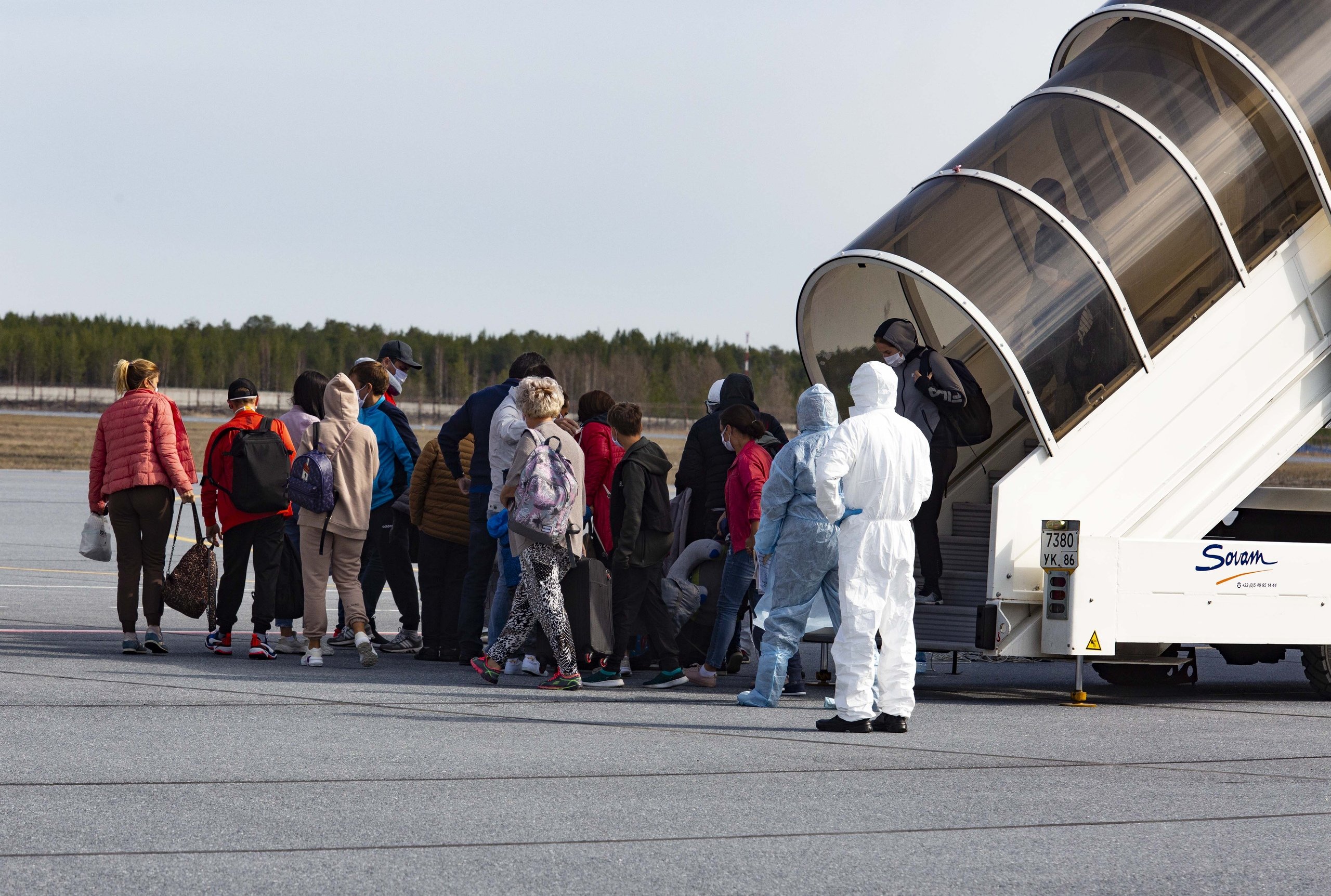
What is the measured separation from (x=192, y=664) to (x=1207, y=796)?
598 centimetres

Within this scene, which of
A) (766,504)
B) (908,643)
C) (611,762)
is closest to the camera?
(611,762)

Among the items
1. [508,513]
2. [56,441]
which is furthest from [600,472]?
[56,441]

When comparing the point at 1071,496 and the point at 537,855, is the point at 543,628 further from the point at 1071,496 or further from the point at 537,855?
the point at 537,855

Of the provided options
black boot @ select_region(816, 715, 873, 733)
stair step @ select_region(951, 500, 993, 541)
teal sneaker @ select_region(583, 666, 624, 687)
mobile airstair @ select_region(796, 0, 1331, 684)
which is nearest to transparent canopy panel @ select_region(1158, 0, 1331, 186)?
mobile airstair @ select_region(796, 0, 1331, 684)

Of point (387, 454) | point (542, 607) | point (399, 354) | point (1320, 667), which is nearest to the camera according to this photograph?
point (542, 607)

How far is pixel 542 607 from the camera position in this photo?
27.6 feet

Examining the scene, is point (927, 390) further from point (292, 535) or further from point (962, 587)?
point (292, 535)

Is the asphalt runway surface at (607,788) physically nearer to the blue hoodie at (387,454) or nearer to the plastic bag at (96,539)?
the plastic bag at (96,539)

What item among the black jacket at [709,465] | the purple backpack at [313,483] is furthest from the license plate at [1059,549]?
the purple backpack at [313,483]

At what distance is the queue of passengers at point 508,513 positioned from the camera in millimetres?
8062

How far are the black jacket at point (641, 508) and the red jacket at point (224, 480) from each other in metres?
2.24

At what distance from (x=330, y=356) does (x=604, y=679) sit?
151650 millimetres

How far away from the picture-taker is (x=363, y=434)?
9.12 m

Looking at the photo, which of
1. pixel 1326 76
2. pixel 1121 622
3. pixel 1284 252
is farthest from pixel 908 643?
pixel 1326 76
